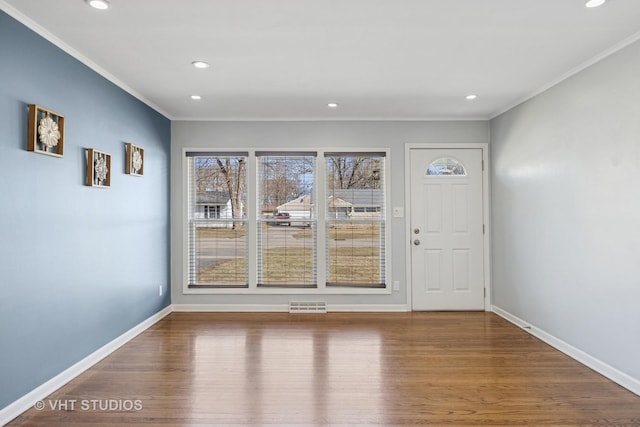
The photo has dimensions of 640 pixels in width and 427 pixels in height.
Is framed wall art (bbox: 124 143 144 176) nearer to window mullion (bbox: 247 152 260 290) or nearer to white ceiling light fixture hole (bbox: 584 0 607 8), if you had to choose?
window mullion (bbox: 247 152 260 290)

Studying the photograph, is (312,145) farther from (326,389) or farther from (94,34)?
(326,389)

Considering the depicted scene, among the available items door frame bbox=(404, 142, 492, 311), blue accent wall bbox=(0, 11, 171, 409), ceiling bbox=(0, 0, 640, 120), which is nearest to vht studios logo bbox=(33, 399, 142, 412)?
blue accent wall bbox=(0, 11, 171, 409)

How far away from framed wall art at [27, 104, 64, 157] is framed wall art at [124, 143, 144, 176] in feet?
3.05

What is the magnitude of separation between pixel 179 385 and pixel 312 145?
3.03m

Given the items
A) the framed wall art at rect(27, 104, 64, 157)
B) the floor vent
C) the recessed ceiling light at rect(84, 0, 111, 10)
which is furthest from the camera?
the floor vent

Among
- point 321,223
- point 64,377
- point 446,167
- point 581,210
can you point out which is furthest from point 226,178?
point 581,210

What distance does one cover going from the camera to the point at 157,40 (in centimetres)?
257

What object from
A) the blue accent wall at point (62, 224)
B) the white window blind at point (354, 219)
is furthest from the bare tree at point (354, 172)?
the blue accent wall at point (62, 224)

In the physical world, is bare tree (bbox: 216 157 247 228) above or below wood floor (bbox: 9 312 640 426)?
above

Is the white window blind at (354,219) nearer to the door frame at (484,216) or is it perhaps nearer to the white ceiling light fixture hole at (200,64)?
the door frame at (484,216)

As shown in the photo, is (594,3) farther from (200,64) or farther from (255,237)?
(255,237)

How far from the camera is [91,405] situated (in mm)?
2441

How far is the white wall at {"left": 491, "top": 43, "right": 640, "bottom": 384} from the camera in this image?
8.58 ft

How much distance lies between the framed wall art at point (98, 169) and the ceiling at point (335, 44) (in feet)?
2.35
